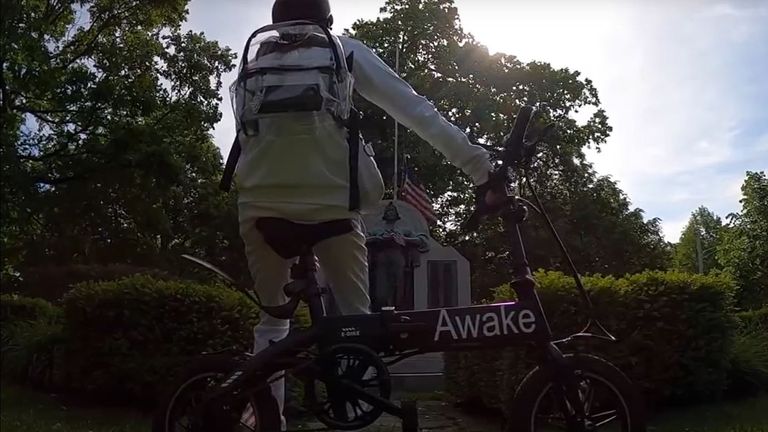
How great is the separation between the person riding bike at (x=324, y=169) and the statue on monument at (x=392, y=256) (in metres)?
11.3

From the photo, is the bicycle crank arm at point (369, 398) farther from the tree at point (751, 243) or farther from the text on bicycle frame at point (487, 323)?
the tree at point (751, 243)

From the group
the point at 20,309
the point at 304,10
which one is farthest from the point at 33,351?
the point at 304,10

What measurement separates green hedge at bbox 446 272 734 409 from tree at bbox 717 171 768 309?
25613 millimetres

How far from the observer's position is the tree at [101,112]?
14344 mm

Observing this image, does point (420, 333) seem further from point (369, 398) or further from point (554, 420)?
point (554, 420)

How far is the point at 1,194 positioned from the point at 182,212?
14.1 meters

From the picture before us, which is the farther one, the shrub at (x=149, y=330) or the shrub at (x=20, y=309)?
the shrub at (x=20, y=309)

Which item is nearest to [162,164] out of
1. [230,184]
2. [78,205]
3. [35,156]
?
[78,205]

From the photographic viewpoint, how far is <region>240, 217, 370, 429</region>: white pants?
2.81 meters

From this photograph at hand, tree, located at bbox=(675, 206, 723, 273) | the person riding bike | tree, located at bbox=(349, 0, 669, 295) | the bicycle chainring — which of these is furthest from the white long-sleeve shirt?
tree, located at bbox=(675, 206, 723, 273)

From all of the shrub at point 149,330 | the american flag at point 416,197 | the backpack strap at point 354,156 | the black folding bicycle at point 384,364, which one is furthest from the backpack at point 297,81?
the american flag at point 416,197

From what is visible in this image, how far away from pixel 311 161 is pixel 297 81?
0.88 ft

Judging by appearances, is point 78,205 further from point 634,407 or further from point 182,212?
point 634,407

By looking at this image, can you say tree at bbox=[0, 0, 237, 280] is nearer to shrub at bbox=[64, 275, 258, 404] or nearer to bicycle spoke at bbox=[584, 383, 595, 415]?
shrub at bbox=[64, 275, 258, 404]
